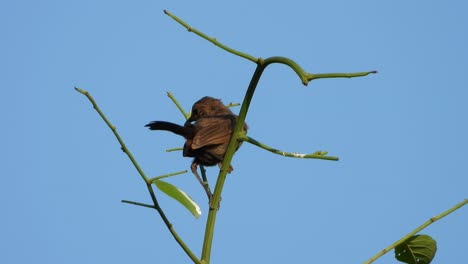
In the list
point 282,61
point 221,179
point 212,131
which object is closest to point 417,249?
point 221,179

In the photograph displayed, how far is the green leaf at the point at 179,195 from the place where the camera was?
1.97 meters

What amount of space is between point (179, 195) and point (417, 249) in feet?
2.53

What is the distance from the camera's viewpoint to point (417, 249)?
2123mm

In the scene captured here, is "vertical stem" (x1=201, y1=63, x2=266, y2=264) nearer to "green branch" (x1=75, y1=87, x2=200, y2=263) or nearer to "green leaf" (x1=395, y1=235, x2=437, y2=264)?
"green branch" (x1=75, y1=87, x2=200, y2=263)

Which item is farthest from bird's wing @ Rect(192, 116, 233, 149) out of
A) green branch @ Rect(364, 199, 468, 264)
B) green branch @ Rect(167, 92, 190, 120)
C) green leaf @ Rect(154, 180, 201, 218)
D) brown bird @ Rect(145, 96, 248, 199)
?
green branch @ Rect(364, 199, 468, 264)

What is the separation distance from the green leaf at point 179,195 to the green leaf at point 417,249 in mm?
674

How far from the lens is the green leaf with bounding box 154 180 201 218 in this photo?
1.97 metres

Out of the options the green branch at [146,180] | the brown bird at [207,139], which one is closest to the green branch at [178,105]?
the green branch at [146,180]

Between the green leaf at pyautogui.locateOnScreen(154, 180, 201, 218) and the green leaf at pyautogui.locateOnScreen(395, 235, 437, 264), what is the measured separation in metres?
0.67

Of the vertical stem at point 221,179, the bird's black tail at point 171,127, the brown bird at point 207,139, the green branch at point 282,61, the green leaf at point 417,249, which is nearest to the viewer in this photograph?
the green branch at point 282,61

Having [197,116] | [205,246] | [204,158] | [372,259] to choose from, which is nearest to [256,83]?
[205,246]

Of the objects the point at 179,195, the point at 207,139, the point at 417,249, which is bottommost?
the point at 417,249

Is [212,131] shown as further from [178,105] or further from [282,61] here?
[282,61]

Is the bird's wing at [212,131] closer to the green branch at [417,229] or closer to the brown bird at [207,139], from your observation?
the brown bird at [207,139]
